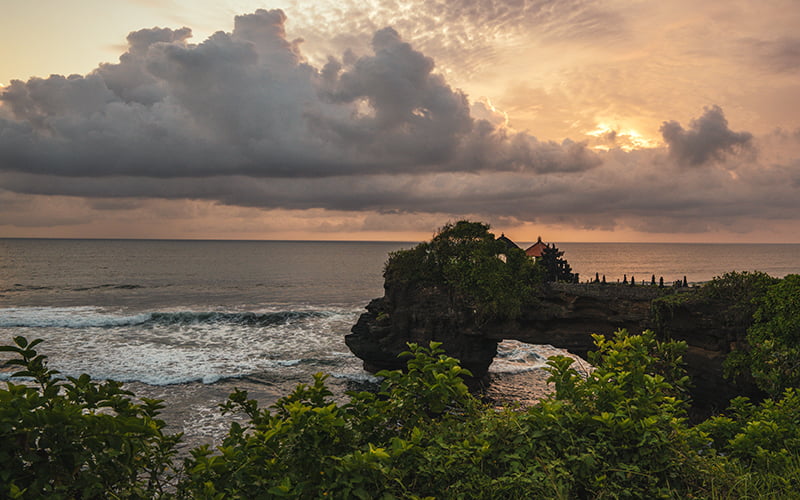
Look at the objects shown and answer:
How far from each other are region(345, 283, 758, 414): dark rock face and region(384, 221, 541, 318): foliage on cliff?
71 cm

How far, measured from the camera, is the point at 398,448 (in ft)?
10.8

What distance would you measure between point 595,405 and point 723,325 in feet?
60.0

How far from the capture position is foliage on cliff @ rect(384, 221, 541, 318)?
80.8 ft

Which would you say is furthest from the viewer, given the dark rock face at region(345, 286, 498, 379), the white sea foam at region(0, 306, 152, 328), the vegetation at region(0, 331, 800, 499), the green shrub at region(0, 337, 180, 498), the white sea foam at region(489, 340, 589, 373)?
the white sea foam at region(0, 306, 152, 328)

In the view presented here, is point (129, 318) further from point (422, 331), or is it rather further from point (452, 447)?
point (452, 447)

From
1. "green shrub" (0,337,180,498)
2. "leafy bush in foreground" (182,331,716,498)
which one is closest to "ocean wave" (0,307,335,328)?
"leafy bush in foreground" (182,331,716,498)

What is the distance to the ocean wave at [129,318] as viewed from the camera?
148 ft

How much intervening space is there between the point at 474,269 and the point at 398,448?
22243mm

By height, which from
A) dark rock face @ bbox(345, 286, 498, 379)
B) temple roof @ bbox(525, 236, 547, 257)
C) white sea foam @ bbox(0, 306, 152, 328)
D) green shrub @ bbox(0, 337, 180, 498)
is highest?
temple roof @ bbox(525, 236, 547, 257)

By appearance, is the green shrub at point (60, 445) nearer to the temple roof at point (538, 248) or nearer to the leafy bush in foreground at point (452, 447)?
the leafy bush in foreground at point (452, 447)

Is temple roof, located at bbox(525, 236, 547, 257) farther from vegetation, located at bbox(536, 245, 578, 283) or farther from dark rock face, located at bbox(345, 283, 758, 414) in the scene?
dark rock face, located at bbox(345, 283, 758, 414)

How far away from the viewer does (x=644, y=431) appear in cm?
389

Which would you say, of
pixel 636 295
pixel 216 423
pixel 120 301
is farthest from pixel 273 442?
pixel 120 301

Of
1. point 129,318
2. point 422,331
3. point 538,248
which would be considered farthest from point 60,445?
point 129,318
